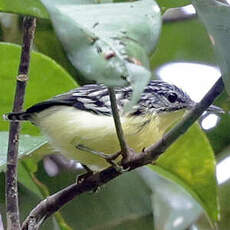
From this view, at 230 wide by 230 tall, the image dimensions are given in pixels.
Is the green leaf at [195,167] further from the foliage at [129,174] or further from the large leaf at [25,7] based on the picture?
the large leaf at [25,7]

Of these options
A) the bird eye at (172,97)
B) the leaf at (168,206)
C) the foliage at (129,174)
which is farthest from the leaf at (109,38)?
the leaf at (168,206)

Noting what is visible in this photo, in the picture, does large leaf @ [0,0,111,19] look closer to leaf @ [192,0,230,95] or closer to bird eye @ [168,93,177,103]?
leaf @ [192,0,230,95]

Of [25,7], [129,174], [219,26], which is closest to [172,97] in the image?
[129,174]

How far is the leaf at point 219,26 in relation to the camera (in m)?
1.14

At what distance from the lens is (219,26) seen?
45.9 inches

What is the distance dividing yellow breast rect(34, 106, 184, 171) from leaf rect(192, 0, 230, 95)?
81 centimetres

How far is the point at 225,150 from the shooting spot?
2.47 metres

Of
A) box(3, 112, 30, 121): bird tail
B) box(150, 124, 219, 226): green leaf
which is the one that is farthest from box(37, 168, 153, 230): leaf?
box(3, 112, 30, 121): bird tail

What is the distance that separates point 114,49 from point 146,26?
0.09 m

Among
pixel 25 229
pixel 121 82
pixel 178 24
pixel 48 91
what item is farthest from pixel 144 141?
pixel 121 82

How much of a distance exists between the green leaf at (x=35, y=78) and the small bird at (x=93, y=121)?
5cm

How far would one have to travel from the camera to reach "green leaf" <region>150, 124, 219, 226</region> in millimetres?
2195

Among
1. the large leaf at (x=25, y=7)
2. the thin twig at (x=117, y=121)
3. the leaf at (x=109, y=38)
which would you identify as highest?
the leaf at (x=109, y=38)

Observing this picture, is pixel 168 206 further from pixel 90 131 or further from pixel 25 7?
pixel 25 7
